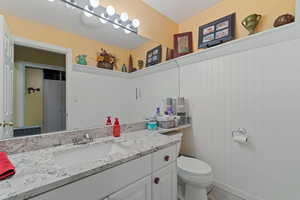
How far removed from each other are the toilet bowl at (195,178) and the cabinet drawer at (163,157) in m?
0.37

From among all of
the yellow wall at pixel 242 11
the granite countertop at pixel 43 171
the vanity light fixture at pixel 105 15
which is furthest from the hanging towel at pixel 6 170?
the yellow wall at pixel 242 11

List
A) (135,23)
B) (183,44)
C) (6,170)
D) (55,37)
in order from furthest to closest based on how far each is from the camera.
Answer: (183,44) < (135,23) < (55,37) < (6,170)

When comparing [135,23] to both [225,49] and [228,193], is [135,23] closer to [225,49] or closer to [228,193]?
[225,49]

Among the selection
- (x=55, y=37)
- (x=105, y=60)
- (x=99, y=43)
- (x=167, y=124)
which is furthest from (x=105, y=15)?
(x=167, y=124)

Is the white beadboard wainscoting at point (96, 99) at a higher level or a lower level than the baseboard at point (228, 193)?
higher

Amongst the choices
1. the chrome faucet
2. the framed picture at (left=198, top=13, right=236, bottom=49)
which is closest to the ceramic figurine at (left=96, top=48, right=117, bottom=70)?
the chrome faucet

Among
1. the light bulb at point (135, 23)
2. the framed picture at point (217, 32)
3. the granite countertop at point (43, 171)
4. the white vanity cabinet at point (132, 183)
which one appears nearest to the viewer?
the granite countertop at point (43, 171)

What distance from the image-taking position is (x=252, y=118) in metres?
1.39

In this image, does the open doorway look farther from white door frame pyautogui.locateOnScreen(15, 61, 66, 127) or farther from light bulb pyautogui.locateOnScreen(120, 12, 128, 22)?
light bulb pyautogui.locateOnScreen(120, 12, 128, 22)

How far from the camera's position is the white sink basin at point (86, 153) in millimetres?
917

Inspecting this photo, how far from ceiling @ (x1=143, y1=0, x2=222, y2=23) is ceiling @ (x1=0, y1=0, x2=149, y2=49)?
758mm

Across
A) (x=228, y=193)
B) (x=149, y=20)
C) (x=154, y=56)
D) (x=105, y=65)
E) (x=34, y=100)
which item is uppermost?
(x=149, y=20)

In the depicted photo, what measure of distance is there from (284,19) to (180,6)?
1.21 metres

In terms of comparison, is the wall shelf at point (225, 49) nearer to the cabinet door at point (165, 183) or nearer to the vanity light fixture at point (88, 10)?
the vanity light fixture at point (88, 10)
